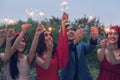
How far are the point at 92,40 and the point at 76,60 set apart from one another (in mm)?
455

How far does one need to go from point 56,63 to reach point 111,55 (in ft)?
3.03

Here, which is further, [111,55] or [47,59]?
[111,55]

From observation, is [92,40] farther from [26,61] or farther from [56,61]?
[26,61]

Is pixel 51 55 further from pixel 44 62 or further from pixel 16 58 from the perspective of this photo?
pixel 16 58

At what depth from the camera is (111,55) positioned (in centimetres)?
661

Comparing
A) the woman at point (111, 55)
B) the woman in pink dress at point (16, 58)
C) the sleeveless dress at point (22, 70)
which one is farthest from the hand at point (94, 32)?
the sleeveless dress at point (22, 70)

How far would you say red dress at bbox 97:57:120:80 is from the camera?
22.2 feet

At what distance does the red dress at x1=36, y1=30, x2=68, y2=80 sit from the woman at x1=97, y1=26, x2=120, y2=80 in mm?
620

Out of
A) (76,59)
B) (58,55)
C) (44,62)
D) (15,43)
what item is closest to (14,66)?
(15,43)

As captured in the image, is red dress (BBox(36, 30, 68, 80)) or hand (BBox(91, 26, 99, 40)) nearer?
red dress (BBox(36, 30, 68, 80))

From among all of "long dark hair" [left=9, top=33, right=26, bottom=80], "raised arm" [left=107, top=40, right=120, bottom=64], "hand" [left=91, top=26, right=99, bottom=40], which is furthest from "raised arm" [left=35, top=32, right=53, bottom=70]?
"raised arm" [left=107, top=40, right=120, bottom=64]

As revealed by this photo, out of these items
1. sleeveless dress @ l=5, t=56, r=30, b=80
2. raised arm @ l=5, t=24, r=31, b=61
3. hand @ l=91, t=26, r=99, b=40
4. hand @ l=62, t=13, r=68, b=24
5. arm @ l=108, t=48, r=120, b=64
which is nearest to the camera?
raised arm @ l=5, t=24, r=31, b=61

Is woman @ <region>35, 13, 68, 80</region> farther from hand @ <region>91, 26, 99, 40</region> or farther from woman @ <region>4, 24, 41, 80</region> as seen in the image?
hand @ <region>91, 26, 99, 40</region>

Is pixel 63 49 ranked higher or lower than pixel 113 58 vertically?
higher
